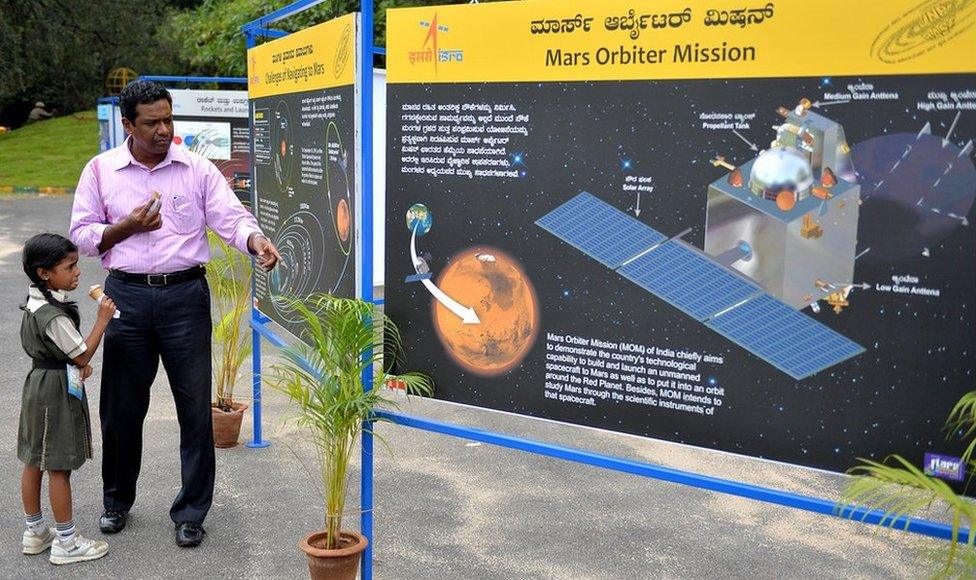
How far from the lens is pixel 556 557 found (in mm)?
4297

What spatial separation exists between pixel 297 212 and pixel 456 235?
4.47ft

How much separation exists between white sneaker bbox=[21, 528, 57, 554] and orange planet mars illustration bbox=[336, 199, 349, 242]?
1.90 metres

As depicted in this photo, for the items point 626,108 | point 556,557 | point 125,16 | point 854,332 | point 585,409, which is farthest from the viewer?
point 125,16

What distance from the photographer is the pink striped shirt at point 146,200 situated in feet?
13.7

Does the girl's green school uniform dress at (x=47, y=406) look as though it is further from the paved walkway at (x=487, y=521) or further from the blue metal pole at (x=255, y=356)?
the blue metal pole at (x=255, y=356)

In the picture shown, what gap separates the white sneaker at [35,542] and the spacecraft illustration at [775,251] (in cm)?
290

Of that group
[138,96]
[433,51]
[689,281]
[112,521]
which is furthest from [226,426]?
[689,281]

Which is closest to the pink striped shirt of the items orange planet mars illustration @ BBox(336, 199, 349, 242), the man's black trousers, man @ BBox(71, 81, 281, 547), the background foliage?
man @ BBox(71, 81, 281, 547)

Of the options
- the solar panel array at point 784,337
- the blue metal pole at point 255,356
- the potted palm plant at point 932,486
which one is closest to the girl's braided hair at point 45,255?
the blue metal pole at point 255,356

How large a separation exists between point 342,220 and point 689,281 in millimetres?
1521

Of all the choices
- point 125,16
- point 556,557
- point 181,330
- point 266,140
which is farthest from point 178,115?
point 125,16

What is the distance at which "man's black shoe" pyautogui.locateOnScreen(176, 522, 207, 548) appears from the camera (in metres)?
4.30

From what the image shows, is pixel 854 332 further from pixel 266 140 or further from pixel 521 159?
pixel 266 140

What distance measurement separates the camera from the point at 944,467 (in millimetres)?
A: 2611
